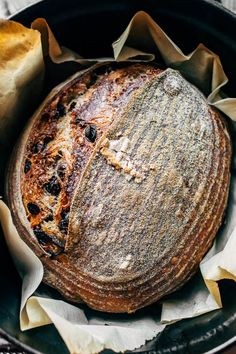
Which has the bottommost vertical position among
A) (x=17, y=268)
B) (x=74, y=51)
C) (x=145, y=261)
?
(x=17, y=268)

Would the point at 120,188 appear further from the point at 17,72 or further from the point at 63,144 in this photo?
the point at 17,72

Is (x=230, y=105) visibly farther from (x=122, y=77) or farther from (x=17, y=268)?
(x=17, y=268)

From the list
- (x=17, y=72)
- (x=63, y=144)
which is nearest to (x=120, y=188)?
(x=63, y=144)

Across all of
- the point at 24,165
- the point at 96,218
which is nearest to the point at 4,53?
the point at 24,165
